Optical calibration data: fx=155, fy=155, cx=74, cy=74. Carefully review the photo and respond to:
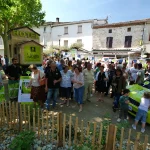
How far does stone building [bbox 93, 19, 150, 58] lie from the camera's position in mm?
22531

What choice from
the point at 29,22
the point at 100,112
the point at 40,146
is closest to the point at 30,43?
the point at 100,112

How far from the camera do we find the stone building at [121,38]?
22.5 m

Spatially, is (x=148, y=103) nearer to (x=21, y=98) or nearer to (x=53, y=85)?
(x=53, y=85)

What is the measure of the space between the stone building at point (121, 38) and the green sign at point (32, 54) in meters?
16.3

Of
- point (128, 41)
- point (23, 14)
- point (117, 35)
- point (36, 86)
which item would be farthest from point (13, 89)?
point (117, 35)

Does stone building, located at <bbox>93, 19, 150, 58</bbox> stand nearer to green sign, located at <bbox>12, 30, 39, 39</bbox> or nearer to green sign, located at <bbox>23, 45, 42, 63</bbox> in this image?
green sign, located at <bbox>12, 30, 39, 39</bbox>

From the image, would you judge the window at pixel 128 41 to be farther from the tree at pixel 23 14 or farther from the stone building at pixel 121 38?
the tree at pixel 23 14

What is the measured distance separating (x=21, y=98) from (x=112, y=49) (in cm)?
2199

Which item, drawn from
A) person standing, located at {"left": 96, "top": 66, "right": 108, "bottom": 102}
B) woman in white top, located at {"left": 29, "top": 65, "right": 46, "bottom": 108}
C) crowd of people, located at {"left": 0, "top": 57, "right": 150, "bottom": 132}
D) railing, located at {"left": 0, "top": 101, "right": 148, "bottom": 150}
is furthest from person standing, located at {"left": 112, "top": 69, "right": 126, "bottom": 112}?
woman in white top, located at {"left": 29, "top": 65, "right": 46, "bottom": 108}

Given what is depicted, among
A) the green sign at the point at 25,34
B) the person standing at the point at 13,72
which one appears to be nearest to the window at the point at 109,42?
the green sign at the point at 25,34

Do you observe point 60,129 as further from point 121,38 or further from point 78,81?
point 121,38

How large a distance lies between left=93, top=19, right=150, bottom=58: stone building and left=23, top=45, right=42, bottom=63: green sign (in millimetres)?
16274

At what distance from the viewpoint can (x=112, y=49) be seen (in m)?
25.2

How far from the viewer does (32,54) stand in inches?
298
